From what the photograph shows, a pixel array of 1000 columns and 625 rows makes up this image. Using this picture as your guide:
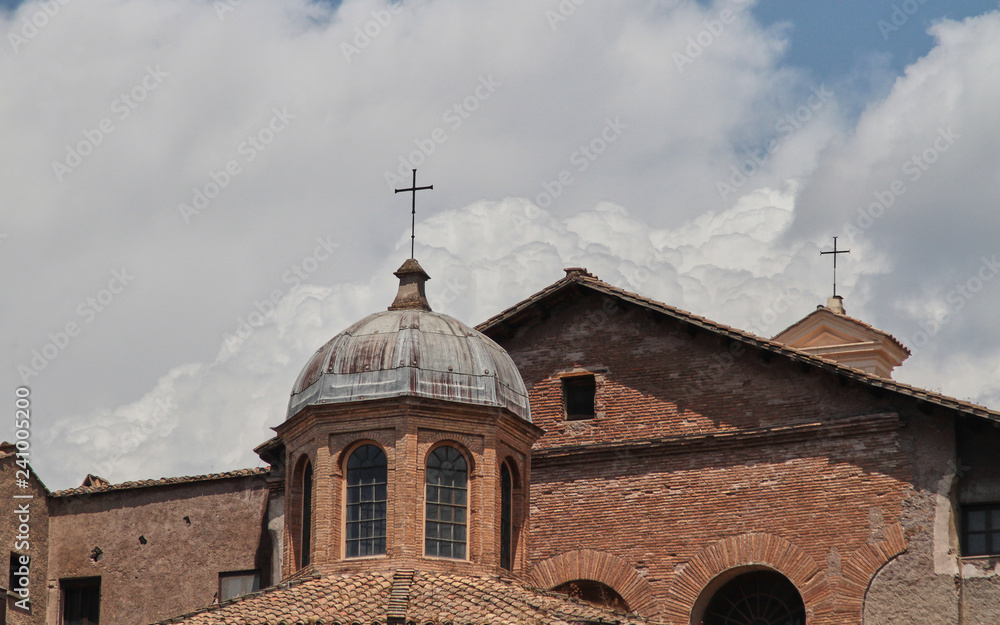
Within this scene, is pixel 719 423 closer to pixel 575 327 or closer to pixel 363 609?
pixel 575 327

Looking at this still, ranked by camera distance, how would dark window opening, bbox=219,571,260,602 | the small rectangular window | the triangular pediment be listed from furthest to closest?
the triangular pediment → the small rectangular window → dark window opening, bbox=219,571,260,602

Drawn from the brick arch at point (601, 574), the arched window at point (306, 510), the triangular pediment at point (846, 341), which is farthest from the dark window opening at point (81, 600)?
the triangular pediment at point (846, 341)

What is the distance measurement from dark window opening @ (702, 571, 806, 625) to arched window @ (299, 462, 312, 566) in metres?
5.82

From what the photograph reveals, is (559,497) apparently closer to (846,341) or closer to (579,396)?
(579,396)

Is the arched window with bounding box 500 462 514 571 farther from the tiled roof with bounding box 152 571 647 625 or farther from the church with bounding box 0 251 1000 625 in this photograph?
the tiled roof with bounding box 152 571 647 625

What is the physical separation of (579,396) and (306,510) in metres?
5.51

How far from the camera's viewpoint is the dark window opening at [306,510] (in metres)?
21.7

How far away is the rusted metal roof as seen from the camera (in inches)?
839

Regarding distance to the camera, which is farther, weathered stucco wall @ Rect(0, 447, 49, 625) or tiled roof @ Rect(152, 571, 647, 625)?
weathered stucco wall @ Rect(0, 447, 49, 625)

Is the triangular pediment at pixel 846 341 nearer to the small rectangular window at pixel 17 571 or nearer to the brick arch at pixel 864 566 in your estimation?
the brick arch at pixel 864 566

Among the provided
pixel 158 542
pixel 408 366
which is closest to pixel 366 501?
pixel 408 366

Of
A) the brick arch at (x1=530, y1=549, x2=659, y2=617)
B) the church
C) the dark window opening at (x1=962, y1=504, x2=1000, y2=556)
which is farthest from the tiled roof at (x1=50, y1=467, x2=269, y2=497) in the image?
the dark window opening at (x1=962, y1=504, x2=1000, y2=556)

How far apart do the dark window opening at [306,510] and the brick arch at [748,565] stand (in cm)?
520

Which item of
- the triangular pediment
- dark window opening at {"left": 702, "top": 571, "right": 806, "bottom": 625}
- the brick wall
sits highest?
the triangular pediment
